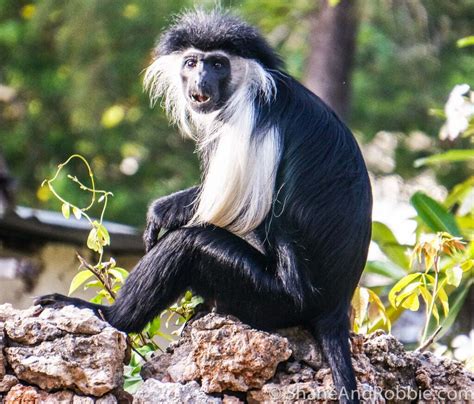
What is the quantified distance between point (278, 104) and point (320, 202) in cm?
49

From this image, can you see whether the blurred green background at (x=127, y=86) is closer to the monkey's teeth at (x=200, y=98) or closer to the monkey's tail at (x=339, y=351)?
the monkey's teeth at (x=200, y=98)

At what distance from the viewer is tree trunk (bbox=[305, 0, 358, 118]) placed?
318 inches

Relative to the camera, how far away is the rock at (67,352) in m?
3.31

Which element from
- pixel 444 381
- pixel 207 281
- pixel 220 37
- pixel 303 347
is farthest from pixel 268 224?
pixel 220 37

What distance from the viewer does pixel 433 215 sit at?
507 centimetres

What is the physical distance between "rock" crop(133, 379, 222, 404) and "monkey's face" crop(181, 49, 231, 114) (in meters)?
1.41

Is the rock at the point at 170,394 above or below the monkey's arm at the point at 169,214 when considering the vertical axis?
below

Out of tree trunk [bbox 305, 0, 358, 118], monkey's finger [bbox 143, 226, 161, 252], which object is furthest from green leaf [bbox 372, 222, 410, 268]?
tree trunk [bbox 305, 0, 358, 118]

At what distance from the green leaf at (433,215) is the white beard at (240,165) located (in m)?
1.31

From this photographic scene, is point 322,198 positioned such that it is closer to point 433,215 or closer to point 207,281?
point 207,281

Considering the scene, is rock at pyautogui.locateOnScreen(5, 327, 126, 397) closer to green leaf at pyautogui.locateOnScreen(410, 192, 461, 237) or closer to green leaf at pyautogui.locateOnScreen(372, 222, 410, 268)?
green leaf at pyautogui.locateOnScreen(410, 192, 461, 237)

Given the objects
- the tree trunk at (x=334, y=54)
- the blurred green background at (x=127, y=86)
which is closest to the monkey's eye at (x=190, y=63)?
the tree trunk at (x=334, y=54)

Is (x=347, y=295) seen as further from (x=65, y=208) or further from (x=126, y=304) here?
(x=65, y=208)

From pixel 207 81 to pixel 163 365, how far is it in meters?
1.35
